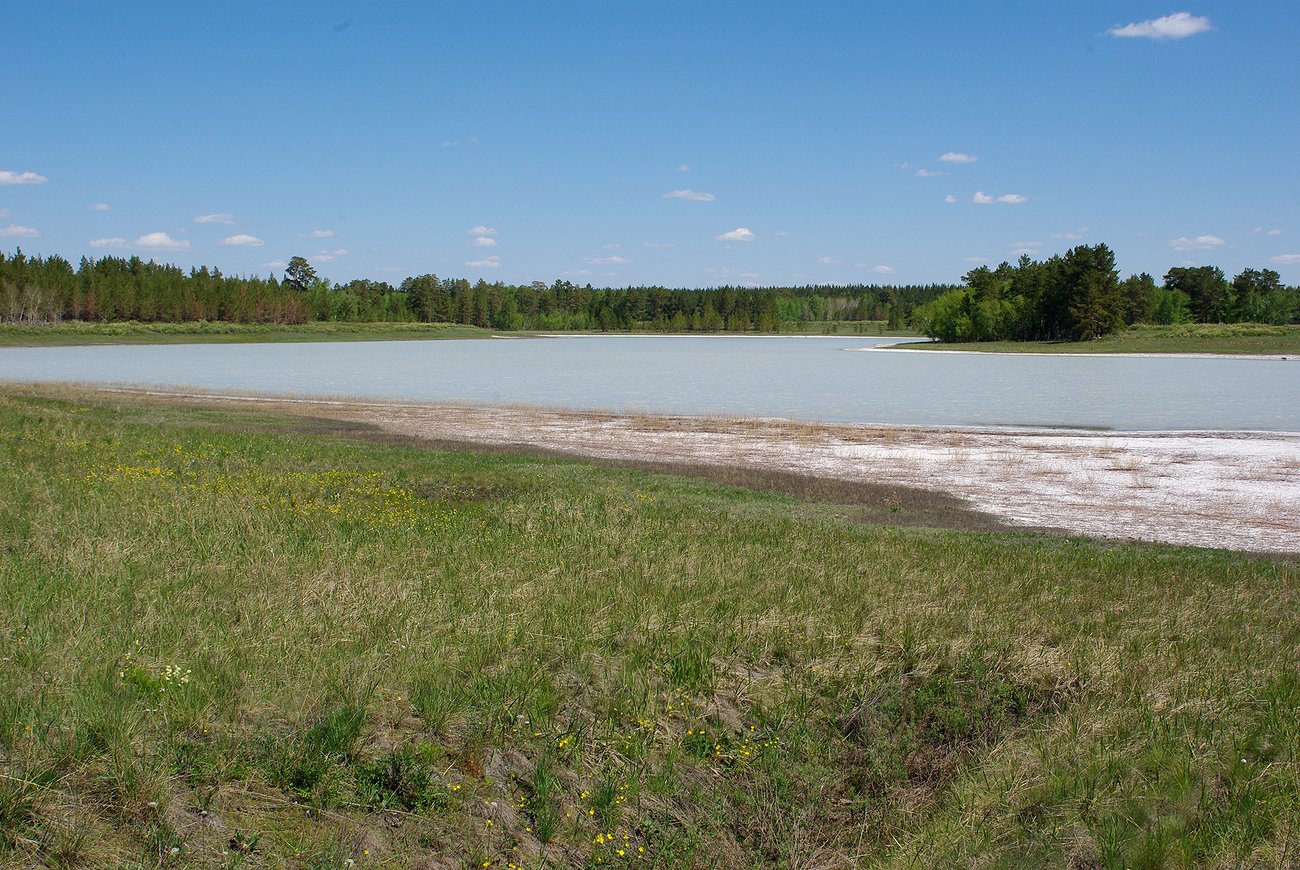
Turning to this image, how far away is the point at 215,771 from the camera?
6.30 meters

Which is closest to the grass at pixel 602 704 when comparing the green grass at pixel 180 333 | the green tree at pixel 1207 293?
the green grass at pixel 180 333

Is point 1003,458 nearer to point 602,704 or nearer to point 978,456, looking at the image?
point 978,456

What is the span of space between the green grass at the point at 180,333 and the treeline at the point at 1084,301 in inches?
4269

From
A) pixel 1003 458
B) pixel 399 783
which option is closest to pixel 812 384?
pixel 1003 458

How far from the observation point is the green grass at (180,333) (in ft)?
442

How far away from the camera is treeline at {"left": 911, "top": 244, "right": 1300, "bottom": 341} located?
13162 cm

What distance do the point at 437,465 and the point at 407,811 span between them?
18370 millimetres

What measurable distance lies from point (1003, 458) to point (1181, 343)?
10889 centimetres

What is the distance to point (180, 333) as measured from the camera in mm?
152000

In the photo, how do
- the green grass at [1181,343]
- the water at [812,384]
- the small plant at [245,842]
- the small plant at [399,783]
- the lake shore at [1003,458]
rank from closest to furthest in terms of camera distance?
Answer: the small plant at [245,842] → the small plant at [399,783] → the lake shore at [1003,458] → the water at [812,384] → the green grass at [1181,343]

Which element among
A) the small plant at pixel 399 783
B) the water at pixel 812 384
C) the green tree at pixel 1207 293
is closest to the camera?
the small plant at pixel 399 783

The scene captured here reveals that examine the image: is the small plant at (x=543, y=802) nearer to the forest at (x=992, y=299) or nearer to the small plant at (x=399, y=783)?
the small plant at (x=399, y=783)

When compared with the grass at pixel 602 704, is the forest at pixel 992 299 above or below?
above

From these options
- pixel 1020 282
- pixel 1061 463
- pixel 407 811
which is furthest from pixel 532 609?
pixel 1020 282
